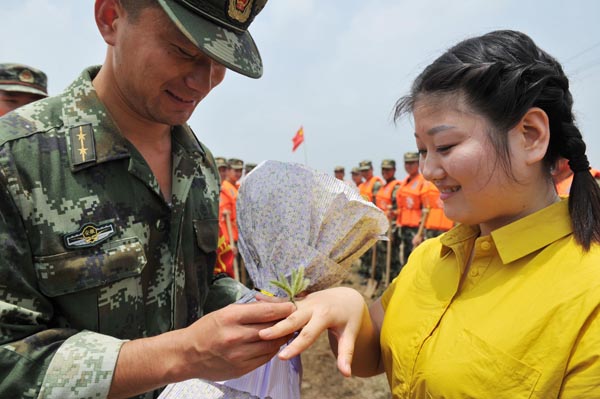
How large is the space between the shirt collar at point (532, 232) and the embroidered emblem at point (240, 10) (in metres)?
1.25

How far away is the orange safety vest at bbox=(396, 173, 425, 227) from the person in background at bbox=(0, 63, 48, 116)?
28.2 ft

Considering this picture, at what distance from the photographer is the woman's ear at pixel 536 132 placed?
1404 millimetres

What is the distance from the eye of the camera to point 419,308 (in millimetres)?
1625

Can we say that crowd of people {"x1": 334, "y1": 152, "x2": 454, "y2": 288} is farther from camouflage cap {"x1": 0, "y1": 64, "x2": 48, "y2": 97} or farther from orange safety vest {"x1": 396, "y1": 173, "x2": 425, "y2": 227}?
camouflage cap {"x1": 0, "y1": 64, "x2": 48, "y2": 97}

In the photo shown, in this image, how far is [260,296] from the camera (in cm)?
145

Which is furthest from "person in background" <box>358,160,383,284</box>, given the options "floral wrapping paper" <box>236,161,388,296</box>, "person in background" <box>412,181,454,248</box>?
"floral wrapping paper" <box>236,161,388,296</box>

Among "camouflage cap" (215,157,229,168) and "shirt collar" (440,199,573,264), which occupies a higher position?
"shirt collar" (440,199,573,264)

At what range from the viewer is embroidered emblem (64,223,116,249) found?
1.55 metres

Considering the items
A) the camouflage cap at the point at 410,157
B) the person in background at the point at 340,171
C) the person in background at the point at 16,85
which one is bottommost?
the person in background at the point at 340,171

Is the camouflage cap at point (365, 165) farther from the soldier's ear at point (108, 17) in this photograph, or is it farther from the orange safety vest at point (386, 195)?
the soldier's ear at point (108, 17)

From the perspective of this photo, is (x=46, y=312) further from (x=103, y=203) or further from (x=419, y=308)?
(x=419, y=308)

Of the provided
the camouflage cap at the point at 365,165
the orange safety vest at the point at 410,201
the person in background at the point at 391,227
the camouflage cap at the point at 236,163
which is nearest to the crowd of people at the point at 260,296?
the orange safety vest at the point at 410,201

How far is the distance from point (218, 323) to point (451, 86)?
1091mm

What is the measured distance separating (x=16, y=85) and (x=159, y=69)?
10.9 feet
